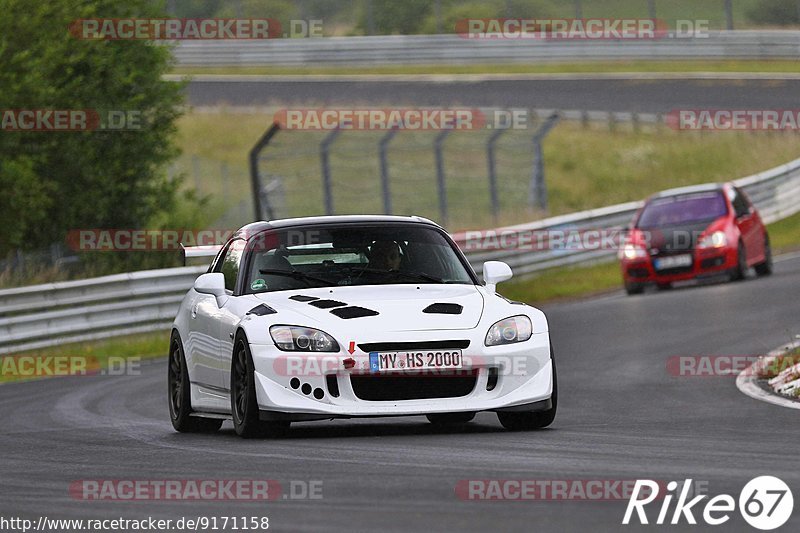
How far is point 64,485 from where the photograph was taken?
8.57m

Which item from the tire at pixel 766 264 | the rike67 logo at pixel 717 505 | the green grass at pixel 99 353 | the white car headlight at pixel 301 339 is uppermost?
the white car headlight at pixel 301 339

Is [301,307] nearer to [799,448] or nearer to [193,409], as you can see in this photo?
[193,409]

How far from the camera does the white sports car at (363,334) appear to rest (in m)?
10.1

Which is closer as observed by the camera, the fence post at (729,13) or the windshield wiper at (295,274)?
the windshield wiper at (295,274)

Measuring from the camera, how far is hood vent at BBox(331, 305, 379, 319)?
33.6 ft

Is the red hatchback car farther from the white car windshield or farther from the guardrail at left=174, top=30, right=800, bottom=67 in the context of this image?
the guardrail at left=174, top=30, right=800, bottom=67

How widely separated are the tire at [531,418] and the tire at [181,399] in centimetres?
226

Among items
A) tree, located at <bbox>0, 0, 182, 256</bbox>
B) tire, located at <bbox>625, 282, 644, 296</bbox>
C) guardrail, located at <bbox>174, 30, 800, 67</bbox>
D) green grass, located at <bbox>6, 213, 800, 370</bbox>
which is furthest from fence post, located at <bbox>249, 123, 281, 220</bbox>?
guardrail, located at <bbox>174, 30, 800, 67</bbox>

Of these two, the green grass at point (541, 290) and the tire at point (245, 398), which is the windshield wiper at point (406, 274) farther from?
the green grass at point (541, 290)

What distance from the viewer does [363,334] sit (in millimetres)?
10078

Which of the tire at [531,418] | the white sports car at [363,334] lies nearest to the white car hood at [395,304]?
the white sports car at [363,334]
